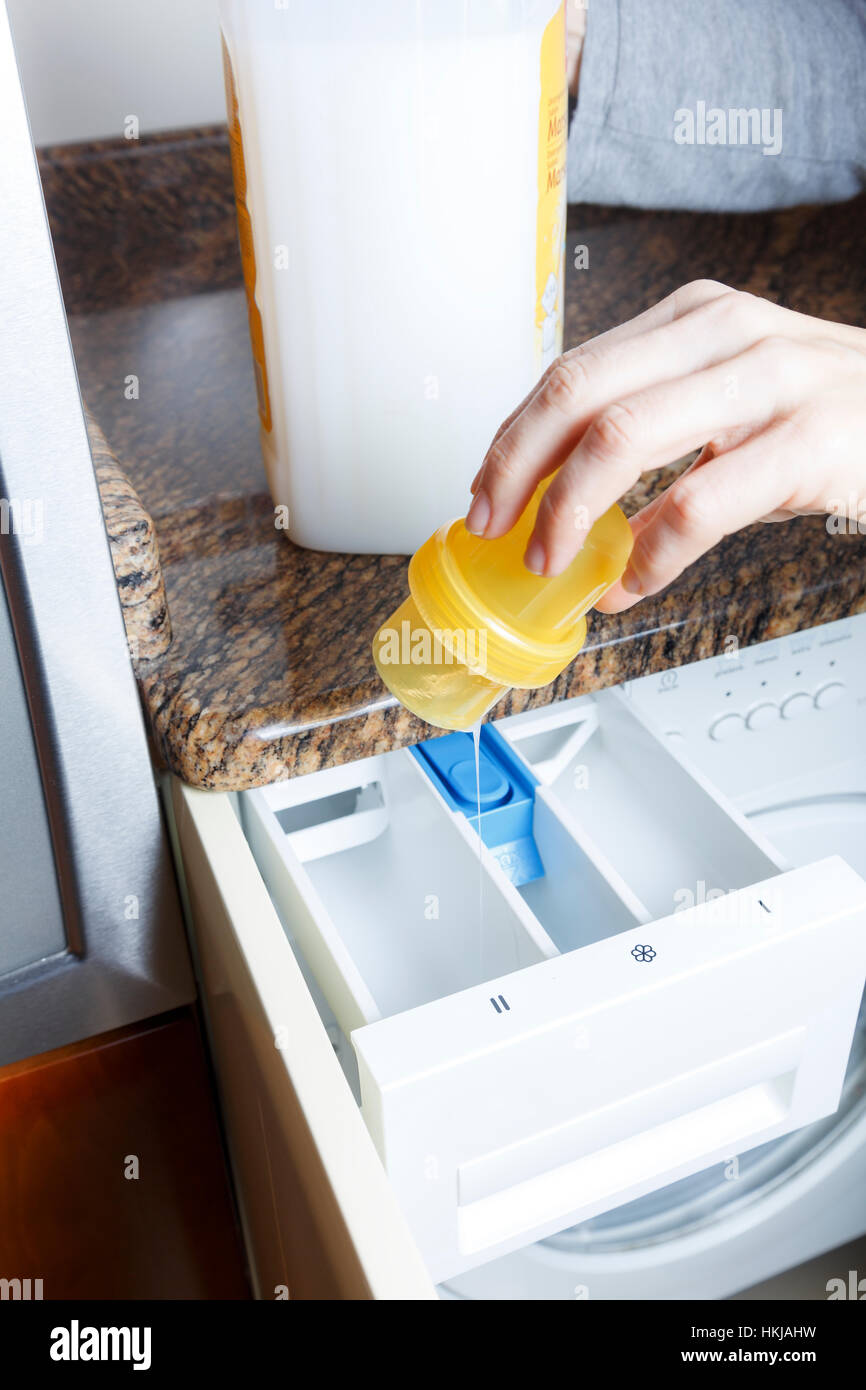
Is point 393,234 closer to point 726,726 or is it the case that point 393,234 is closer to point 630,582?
point 630,582

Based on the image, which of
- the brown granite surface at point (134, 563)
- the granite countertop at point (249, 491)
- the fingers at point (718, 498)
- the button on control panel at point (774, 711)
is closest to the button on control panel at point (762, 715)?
the button on control panel at point (774, 711)

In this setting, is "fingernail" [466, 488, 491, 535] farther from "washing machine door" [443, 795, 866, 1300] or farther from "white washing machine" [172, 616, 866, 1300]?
"washing machine door" [443, 795, 866, 1300]

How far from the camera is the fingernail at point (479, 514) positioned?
1.70 ft

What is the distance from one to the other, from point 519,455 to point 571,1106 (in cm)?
34

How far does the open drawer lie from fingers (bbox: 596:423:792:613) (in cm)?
19

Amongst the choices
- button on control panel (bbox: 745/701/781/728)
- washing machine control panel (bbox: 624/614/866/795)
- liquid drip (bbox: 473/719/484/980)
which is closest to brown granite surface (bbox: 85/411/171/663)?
liquid drip (bbox: 473/719/484/980)

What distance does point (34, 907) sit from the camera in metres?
0.69

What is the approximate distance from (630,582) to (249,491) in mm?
362

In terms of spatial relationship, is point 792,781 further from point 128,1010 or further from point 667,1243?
point 128,1010

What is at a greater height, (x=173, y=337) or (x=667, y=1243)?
(x=173, y=337)

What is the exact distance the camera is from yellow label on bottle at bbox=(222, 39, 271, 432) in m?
0.62

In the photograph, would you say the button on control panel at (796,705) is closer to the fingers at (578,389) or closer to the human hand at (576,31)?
the fingers at (578,389)

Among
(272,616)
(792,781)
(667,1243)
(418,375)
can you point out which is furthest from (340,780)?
(667,1243)

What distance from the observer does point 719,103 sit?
101 cm
